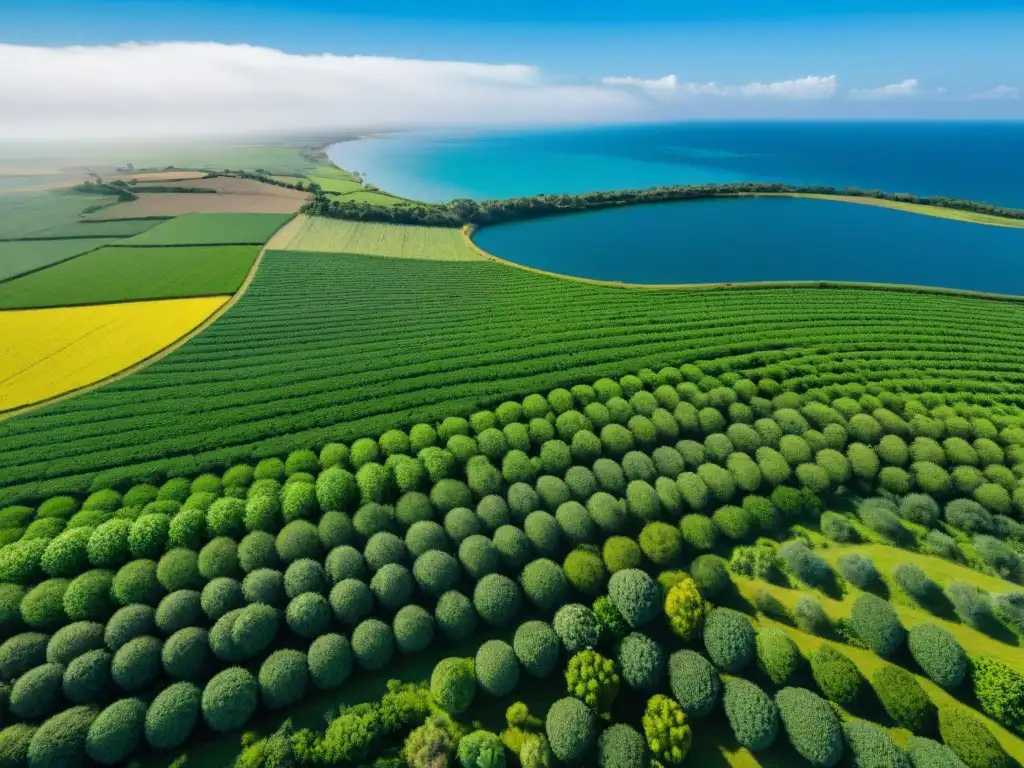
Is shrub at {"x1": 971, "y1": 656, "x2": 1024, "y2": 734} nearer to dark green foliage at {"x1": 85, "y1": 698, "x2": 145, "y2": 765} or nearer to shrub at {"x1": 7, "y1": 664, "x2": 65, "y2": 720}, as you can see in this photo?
dark green foliage at {"x1": 85, "y1": 698, "x2": 145, "y2": 765}

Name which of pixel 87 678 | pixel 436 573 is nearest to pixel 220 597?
pixel 87 678

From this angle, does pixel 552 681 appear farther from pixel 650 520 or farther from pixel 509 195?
pixel 509 195

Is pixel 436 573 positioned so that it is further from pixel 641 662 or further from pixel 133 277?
pixel 133 277

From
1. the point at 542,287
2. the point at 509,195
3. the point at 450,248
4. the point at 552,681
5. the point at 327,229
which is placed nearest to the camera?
the point at 552,681

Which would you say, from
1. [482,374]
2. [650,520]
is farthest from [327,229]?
[650,520]

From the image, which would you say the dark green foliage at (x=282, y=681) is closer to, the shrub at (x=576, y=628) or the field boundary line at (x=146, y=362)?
the shrub at (x=576, y=628)

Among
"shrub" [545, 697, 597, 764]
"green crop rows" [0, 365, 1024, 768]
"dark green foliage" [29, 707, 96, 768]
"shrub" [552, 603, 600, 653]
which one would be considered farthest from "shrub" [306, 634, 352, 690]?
Answer: "shrub" [552, 603, 600, 653]

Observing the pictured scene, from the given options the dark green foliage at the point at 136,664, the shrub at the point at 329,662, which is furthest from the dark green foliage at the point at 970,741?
the dark green foliage at the point at 136,664
